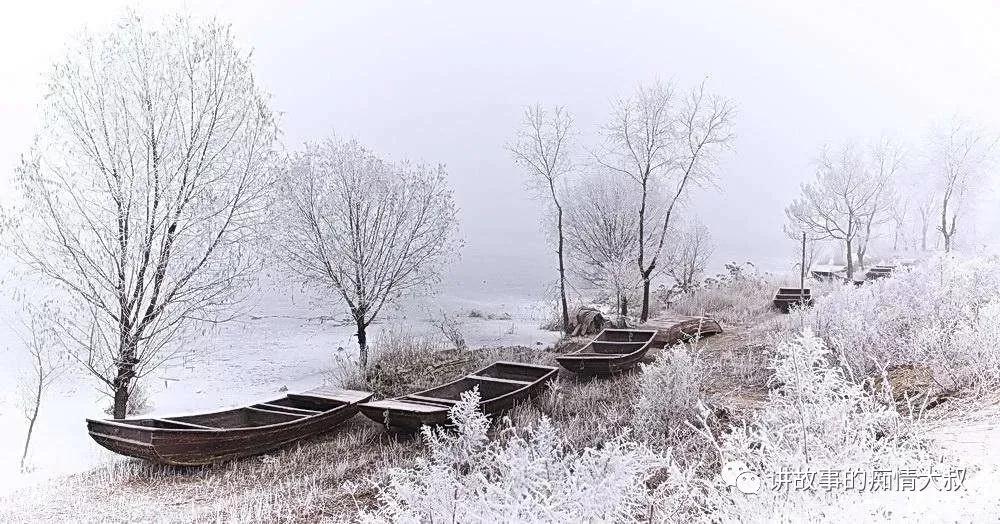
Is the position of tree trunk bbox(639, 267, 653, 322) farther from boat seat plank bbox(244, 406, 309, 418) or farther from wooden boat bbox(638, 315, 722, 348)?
boat seat plank bbox(244, 406, 309, 418)

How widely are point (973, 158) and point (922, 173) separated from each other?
8.22 ft

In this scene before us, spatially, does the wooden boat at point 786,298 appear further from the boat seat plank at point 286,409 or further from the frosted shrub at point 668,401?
the boat seat plank at point 286,409

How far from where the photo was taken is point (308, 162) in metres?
10.2

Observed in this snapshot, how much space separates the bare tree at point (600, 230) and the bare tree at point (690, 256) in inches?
114

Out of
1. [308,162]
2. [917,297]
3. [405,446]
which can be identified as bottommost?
[405,446]

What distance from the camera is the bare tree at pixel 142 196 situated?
641 cm

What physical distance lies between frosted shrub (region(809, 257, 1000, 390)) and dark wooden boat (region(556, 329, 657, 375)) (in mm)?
2549

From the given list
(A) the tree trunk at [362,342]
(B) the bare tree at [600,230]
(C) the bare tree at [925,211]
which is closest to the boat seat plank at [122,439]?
(A) the tree trunk at [362,342]

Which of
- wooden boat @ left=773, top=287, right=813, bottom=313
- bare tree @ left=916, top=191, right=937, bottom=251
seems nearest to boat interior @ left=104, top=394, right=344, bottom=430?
wooden boat @ left=773, top=287, right=813, bottom=313

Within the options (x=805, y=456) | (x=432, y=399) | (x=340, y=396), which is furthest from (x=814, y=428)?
(x=340, y=396)

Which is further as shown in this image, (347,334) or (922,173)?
(922,173)

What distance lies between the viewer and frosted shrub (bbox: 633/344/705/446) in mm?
5238

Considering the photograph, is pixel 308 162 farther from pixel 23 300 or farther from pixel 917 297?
pixel 917 297

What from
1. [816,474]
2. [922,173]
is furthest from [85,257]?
[922,173]
